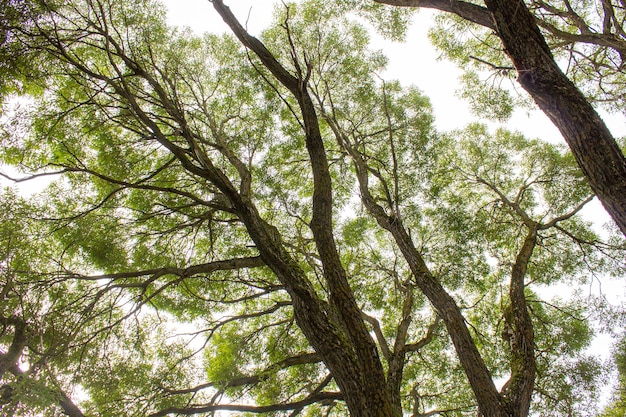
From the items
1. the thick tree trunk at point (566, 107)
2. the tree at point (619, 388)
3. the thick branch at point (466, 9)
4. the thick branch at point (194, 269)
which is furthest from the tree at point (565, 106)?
the tree at point (619, 388)

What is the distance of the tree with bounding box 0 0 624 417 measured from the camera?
5.25m

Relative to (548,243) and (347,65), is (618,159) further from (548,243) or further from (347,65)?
(347,65)

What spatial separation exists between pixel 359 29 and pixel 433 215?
4.88 meters

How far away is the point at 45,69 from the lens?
585 centimetres

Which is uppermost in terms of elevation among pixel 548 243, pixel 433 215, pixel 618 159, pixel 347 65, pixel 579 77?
pixel 347 65

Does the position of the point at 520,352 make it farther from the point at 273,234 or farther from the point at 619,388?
the point at 619,388

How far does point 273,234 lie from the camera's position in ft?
13.3

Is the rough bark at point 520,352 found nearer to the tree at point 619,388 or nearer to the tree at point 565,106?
the tree at point 565,106

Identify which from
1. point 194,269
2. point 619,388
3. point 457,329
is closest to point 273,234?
point 194,269

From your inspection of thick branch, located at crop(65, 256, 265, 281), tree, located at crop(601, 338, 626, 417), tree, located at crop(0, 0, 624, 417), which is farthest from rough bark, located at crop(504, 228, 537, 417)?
tree, located at crop(601, 338, 626, 417)

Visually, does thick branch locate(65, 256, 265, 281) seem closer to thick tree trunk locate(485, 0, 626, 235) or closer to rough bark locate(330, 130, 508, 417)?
rough bark locate(330, 130, 508, 417)

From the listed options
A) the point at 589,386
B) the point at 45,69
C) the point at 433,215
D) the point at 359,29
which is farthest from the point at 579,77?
the point at 45,69

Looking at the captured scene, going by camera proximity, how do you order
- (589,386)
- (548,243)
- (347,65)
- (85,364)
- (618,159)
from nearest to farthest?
(618,159), (85,364), (589,386), (548,243), (347,65)

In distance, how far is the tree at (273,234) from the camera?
207 inches
